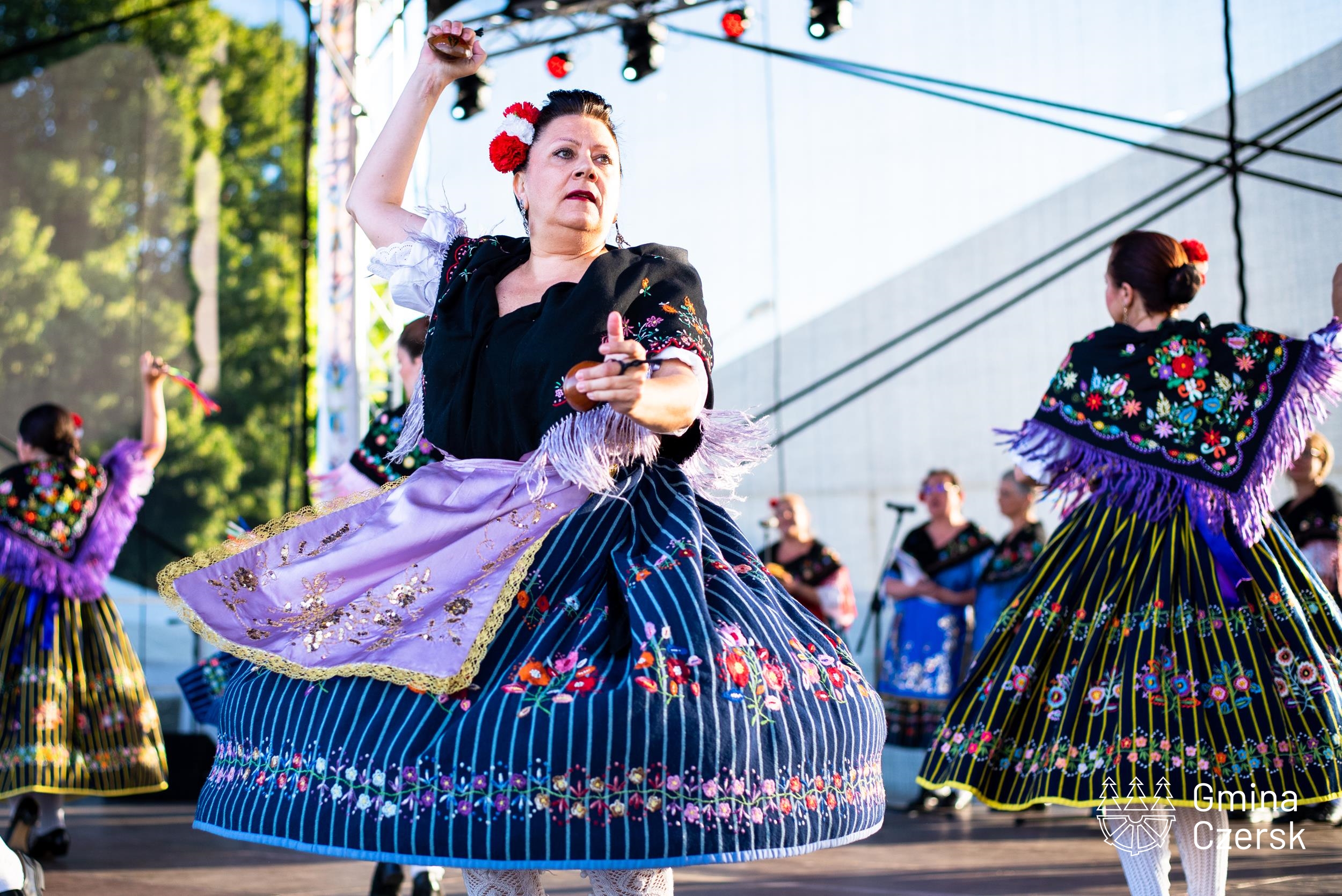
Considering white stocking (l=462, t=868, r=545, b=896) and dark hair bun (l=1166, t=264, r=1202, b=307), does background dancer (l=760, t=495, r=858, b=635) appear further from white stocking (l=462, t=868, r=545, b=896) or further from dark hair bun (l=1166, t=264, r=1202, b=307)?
white stocking (l=462, t=868, r=545, b=896)

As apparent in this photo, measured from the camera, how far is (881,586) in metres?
5.82

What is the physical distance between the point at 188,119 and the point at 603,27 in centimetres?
334

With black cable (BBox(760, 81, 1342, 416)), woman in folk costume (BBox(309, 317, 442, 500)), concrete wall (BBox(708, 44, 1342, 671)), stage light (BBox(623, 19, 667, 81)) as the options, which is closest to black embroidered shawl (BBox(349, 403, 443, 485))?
woman in folk costume (BBox(309, 317, 442, 500))

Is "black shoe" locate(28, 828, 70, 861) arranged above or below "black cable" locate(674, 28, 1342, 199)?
below

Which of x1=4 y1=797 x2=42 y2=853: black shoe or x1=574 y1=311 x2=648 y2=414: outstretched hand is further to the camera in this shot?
x1=4 y1=797 x2=42 y2=853: black shoe

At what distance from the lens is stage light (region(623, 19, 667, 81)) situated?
6.00 metres

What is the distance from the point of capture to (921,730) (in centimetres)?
532

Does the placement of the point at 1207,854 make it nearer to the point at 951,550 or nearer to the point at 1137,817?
the point at 1137,817

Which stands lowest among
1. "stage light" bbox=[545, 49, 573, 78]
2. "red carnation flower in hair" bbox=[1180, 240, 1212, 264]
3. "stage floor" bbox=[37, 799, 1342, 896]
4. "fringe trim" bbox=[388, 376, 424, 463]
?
"stage floor" bbox=[37, 799, 1342, 896]

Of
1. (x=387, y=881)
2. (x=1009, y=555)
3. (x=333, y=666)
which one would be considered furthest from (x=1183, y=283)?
(x=1009, y=555)

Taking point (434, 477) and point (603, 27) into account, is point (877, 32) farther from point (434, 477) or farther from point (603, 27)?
point (434, 477)

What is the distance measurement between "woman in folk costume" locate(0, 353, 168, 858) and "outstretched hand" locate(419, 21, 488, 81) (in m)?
2.51

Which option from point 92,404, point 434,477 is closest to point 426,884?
point 434,477

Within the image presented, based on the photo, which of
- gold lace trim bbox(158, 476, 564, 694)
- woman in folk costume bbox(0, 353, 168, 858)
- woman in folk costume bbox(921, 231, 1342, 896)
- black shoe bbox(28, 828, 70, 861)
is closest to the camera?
gold lace trim bbox(158, 476, 564, 694)
